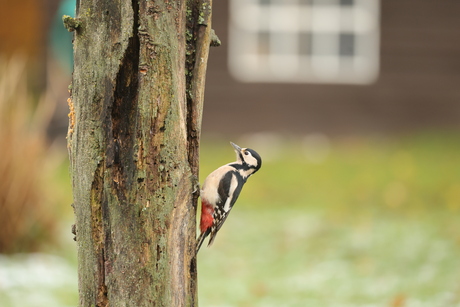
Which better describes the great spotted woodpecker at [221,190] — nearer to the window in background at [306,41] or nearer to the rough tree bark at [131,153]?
the rough tree bark at [131,153]

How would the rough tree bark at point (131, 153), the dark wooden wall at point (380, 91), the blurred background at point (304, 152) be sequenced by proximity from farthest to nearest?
the dark wooden wall at point (380, 91) < the blurred background at point (304, 152) < the rough tree bark at point (131, 153)

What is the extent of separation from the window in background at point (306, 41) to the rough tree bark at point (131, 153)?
10.8 m

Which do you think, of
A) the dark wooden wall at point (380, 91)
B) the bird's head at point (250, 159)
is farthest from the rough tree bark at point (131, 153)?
the dark wooden wall at point (380, 91)

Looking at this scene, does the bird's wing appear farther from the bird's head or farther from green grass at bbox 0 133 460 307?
green grass at bbox 0 133 460 307

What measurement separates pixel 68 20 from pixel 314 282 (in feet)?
12.3

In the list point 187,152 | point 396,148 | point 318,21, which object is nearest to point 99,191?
point 187,152

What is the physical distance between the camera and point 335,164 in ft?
38.0

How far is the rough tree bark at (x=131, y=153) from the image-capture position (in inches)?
114

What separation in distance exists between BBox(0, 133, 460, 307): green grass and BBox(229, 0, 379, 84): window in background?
233cm

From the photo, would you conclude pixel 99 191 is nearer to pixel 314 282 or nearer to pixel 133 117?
pixel 133 117

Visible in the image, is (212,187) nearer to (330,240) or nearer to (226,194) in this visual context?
(226,194)

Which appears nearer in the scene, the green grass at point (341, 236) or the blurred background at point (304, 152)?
the green grass at point (341, 236)

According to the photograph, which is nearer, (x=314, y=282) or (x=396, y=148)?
(x=314, y=282)

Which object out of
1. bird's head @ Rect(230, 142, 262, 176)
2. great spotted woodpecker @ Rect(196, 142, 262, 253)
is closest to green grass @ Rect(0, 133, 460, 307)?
great spotted woodpecker @ Rect(196, 142, 262, 253)
